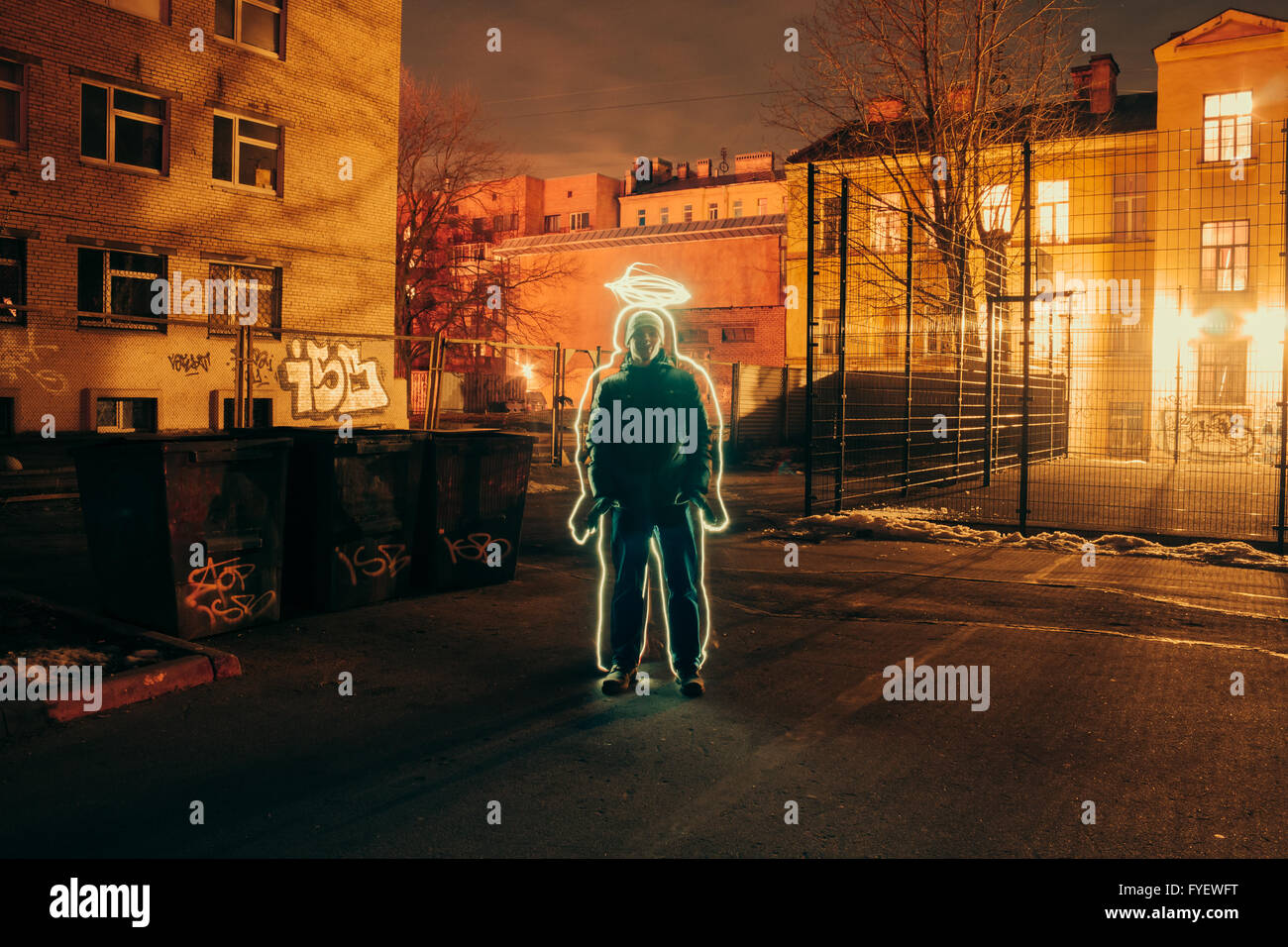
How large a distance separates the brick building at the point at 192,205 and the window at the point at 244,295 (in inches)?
2.0

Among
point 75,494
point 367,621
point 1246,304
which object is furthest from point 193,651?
point 1246,304

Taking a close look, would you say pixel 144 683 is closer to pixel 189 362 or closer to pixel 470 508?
pixel 470 508

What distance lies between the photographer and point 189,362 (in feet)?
64.7

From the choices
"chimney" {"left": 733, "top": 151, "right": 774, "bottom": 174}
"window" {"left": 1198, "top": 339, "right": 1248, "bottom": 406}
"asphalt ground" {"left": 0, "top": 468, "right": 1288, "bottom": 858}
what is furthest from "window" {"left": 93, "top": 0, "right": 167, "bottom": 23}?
"chimney" {"left": 733, "top": 151, "right": 774, "bottom": 174}

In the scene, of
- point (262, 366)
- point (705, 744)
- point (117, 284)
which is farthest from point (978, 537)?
point (117, 284)

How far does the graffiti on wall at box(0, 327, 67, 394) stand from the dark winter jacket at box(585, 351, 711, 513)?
642 inches

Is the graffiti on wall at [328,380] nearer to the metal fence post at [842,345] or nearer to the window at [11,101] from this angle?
the window at [11,101]

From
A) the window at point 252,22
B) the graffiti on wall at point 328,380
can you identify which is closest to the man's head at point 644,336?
the graffiti on wall at point 328,380

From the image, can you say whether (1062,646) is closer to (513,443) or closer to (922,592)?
(922,592)

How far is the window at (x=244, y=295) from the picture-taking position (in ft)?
68.9

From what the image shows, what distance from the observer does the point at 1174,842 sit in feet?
10.9

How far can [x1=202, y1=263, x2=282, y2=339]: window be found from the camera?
21.0 metres

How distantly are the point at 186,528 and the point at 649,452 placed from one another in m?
3.04
